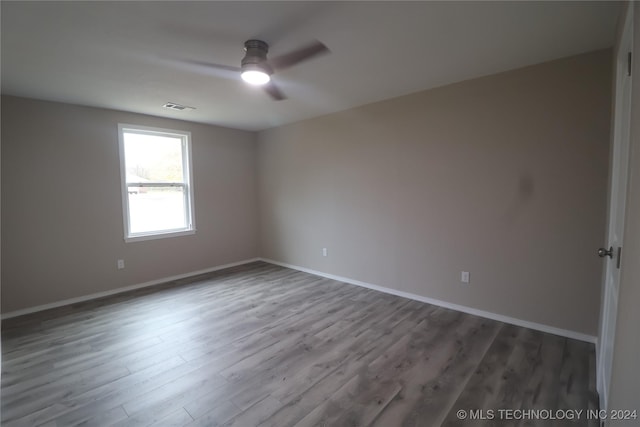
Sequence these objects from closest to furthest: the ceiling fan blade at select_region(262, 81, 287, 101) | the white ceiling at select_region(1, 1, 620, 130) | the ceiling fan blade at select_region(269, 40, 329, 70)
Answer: the white ceiling at select_region(1, 1, 620, 130) → the ceiling fan blade at select_region(269, 40, 329, 70) → the ceiling fan blade at select_region(262, 81, 287, 101)

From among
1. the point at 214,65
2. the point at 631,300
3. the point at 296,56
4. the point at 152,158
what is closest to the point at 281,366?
the point at 631,300

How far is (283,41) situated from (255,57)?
0.86ft

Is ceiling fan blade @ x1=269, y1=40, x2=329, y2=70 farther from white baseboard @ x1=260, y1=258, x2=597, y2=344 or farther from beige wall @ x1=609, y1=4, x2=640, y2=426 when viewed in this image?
white baseboard @ x1=260, y1=258, x2=597, y2=344

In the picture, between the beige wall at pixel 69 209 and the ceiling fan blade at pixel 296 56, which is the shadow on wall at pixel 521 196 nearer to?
the ceiling fan blade at pixel 296 56

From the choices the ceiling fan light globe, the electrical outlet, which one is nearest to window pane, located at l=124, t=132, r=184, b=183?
the ceiling fan light globe

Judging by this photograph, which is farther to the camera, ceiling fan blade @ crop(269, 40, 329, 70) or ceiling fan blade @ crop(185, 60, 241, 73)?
ceiling fan blade @ crop(185, 60, 241, 73)

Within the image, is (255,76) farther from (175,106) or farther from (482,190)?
(482,190)

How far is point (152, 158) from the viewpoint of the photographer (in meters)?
4.45

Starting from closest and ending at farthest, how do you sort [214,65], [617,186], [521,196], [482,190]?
1. [617,186]
2. [214,65]
3. [521,196]
4. [482,190]

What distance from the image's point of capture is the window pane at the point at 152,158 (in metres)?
4.23

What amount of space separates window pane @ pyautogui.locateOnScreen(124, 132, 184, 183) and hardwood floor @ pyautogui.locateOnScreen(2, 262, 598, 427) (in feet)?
6.26

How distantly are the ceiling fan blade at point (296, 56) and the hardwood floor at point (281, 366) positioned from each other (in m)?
2.46

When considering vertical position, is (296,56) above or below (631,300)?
above

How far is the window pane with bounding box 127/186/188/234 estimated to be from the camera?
4.29 metres
